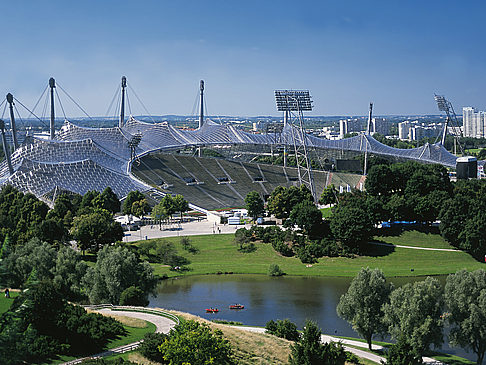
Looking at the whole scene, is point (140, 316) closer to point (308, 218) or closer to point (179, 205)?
point (308, 218)

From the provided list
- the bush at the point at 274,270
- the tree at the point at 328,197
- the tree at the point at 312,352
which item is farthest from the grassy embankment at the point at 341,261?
the tree at the point at 312,352

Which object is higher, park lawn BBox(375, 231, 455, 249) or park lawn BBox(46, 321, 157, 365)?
park lawn BBox(375, 231, 455, 249)

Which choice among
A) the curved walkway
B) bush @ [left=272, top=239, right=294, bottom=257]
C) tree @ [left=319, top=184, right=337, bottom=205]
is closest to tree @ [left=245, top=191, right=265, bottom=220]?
tree @ [left=319, top=184, right=337, bottom=205]

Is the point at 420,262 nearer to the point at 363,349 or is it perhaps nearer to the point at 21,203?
the point at 363,349

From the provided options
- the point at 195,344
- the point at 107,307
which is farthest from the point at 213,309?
the point at 195,344

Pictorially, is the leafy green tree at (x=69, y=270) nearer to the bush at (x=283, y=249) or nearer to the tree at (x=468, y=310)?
the bush at (x=283, y=249)

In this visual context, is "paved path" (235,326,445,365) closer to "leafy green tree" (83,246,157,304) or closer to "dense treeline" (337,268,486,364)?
"dense treeline" (337,268,486,364)

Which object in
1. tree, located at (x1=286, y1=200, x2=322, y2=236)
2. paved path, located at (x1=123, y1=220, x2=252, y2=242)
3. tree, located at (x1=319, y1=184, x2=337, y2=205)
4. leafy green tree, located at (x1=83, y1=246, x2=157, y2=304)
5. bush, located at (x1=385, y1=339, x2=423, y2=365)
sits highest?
tree, located at (x1=319, y1=184, x2=337, y2=205)
